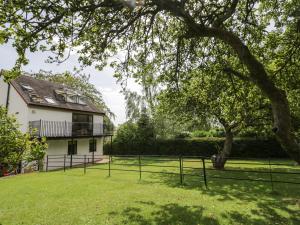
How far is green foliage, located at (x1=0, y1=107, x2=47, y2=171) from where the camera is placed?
19.3 feet

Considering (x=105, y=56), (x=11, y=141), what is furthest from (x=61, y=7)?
(x=11, y=141)

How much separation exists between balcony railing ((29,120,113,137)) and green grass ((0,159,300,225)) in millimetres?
7599

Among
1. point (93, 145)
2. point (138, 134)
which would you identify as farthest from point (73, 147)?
point (138, 134)

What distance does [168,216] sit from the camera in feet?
19.5

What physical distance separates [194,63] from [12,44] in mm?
5233

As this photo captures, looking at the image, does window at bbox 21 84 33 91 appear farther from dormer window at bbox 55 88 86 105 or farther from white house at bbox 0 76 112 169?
dormer window at bbox 55 88 86 105

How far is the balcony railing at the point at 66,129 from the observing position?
17.5 meters

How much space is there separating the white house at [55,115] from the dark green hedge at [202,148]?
3.77 m

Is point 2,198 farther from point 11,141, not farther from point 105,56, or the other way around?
point 105,56

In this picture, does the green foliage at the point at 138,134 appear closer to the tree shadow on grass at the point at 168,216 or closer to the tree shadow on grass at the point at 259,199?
the tree shadow on grass at the point at 259,199

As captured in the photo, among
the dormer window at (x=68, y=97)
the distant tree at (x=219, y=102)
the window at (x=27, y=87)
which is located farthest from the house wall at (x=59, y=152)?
the distant tree at (x=219, y=102)

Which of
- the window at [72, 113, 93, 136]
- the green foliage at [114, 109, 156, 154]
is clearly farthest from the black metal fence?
the green foliage at [114, 109, 156, 154]

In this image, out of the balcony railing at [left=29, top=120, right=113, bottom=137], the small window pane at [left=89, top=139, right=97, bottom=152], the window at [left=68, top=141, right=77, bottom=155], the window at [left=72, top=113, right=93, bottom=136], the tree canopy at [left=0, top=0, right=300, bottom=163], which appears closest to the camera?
the tree canopy at [left=0, top=0, right=300, bottom=163]

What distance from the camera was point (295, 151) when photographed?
186 inches
